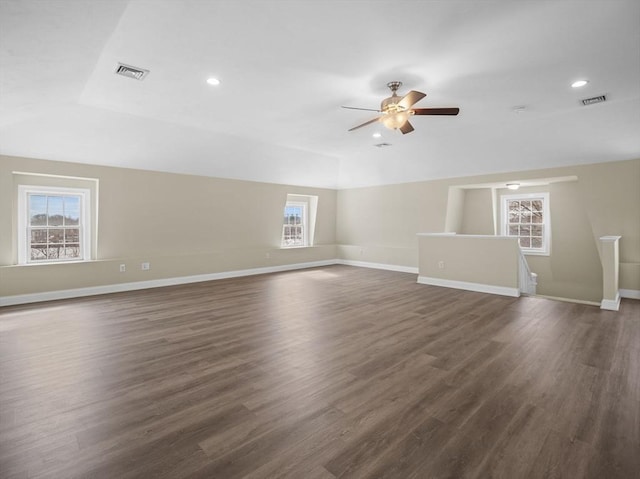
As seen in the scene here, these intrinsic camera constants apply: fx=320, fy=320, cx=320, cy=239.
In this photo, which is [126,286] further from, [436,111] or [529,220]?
[529,220]

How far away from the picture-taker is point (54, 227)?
214 inches

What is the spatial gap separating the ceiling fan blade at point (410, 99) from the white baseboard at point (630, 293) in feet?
16.5

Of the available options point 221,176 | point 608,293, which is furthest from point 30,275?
point 608,293

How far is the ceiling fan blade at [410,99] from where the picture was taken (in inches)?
129

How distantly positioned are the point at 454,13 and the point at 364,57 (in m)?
0.90

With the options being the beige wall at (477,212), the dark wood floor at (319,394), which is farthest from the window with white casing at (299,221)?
the dark wood floor at (319,394)

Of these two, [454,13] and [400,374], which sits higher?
[454,13]

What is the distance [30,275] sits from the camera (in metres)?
4.98

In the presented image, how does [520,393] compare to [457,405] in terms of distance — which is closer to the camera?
[457,405]

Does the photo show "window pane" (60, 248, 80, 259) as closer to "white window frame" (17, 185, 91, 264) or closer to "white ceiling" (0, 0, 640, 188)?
"white window frame" (17, 185, 91, 264)

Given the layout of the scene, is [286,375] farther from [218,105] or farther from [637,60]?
[637,60]

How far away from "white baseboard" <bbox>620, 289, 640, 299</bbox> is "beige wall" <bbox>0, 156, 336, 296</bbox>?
262 inches

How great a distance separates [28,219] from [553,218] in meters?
10.1

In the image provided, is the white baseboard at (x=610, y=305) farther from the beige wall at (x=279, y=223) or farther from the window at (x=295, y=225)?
the window at (x=295, y=225)
